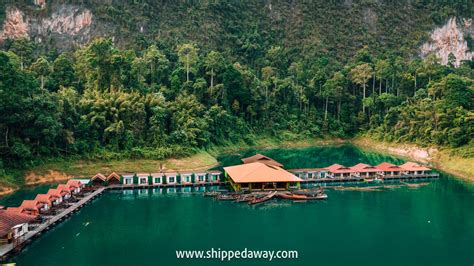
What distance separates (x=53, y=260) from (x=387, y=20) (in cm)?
11826

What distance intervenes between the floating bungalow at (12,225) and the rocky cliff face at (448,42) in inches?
4403

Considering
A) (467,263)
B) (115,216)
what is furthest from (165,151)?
(467,263)

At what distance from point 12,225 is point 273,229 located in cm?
1808

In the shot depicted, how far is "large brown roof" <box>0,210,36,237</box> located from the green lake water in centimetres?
173

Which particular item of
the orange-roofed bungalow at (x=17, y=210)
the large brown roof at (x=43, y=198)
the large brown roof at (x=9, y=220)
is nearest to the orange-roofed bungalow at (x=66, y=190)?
the large brown roof at (x=43, y=198)

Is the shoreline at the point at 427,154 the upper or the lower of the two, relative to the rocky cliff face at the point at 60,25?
lower

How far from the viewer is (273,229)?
122 feet

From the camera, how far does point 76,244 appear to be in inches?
1320

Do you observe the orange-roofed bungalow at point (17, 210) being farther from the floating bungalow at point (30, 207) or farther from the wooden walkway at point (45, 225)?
the wooden walkway at point (45, 225)

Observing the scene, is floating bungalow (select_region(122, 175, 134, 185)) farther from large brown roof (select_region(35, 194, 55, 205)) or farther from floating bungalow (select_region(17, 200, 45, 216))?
floating bungalow (select_region(17, 200, 45, 216))

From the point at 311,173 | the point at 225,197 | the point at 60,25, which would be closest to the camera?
the point at 225,197

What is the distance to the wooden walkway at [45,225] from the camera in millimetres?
31091

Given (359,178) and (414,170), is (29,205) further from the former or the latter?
(414,170)

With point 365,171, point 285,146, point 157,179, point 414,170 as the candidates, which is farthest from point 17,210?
point 285,146
